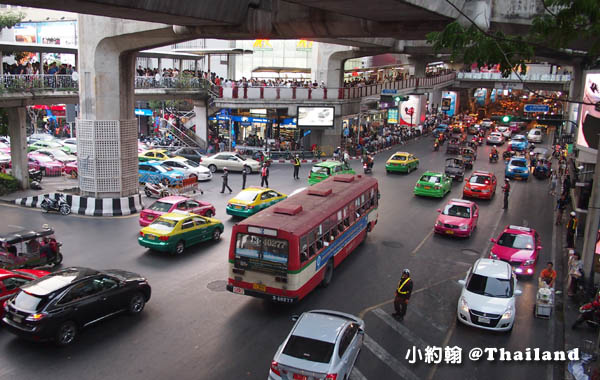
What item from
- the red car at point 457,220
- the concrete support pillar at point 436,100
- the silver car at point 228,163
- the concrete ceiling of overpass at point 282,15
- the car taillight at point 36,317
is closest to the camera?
the car taillight at point 36,317

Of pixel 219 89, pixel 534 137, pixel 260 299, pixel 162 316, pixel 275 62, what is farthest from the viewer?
pixel 534 137

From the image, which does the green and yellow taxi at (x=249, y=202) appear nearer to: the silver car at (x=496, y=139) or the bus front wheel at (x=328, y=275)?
the bus front wheel at (x=328, y=275)

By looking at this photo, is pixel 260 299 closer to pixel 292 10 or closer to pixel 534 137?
pixel 292 10

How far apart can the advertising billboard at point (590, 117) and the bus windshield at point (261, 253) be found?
13.0m

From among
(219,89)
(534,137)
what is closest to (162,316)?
(219,89)

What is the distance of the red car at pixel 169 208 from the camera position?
2066 centimetres

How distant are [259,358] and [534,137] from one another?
181 feet

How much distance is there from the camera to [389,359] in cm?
1173

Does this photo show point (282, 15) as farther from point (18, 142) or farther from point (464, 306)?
point (18, 142)

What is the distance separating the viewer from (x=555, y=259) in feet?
64.5

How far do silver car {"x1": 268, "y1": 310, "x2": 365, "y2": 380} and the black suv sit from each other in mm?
4863

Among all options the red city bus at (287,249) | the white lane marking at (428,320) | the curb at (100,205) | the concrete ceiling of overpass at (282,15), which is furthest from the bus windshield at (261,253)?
the curb at (100,205)

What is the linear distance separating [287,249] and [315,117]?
30305mm

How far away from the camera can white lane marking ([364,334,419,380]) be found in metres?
11.1
